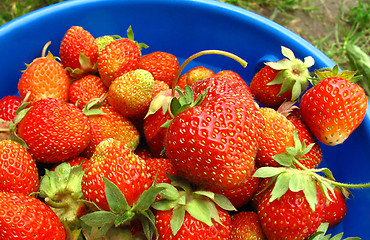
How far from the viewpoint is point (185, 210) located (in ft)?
2.32

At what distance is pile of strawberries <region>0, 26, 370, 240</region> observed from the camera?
27.2 inches

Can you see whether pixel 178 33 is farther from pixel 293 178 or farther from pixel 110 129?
pixel 293 178

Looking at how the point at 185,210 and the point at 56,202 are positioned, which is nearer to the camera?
the point at 185,210

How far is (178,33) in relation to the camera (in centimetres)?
132

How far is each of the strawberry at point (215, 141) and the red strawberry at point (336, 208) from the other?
0.27 meters

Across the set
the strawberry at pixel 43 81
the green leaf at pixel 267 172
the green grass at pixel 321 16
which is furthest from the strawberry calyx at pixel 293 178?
the green grass at pixel 321 16

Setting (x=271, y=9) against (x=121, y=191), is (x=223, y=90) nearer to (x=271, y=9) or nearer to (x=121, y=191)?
(x=121, y=191)

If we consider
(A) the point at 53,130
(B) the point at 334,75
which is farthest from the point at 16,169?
(B) the point at 334,75

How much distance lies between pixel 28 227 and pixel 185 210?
30 centimetres

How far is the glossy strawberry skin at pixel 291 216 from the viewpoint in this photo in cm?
73

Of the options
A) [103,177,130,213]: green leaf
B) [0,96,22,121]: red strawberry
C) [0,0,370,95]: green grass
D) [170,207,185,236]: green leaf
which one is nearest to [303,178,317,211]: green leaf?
[170,207,185,236]: green leaf

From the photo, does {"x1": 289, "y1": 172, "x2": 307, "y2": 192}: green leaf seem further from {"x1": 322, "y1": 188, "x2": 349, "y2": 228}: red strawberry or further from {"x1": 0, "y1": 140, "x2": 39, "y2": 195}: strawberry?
{"x1": 0, "y1": 140, "x2": 39, "y2": 195}: strawberry

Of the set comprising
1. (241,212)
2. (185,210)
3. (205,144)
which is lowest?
(241,212)

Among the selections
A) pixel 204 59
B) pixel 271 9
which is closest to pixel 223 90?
pixel 204 59
